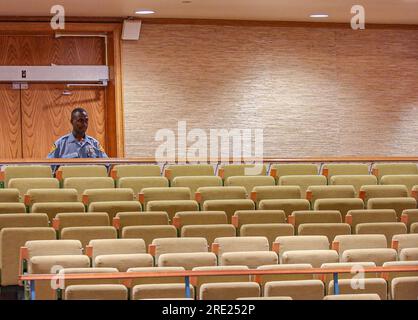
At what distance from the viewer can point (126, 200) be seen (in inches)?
253

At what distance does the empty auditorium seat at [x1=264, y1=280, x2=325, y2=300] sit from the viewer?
15.7 feet

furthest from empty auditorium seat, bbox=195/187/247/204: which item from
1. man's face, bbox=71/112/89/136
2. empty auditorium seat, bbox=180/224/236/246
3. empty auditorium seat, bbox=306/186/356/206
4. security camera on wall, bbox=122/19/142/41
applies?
security camera on wall, bbox=122/19/142/41

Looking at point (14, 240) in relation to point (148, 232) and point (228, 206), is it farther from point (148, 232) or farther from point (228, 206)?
point (228, 206)

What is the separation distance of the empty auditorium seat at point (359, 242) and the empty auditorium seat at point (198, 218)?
2.47 feet

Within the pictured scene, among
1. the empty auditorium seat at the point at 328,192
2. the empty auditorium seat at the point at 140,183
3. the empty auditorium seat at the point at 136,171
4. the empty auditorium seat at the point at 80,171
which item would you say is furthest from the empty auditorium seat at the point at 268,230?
the empty auditorium seat at the point at 80,171

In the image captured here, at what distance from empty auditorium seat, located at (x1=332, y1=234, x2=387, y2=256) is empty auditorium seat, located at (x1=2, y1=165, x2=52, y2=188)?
2.17 metres

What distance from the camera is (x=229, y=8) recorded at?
27.3 ft

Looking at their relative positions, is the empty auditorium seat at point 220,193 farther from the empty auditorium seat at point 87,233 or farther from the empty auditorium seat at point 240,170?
the empty auditorium seat at point 87,233

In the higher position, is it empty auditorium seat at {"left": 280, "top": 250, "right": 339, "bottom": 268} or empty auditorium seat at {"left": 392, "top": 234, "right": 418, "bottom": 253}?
empty auditorium seat at {"left": 392, "top": 234, "right": 418, "bottom": 253}

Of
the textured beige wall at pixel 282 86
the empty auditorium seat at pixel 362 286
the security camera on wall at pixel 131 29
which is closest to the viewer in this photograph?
the empty auditorium seat at pixel 362 286

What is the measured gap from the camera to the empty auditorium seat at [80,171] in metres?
6.87

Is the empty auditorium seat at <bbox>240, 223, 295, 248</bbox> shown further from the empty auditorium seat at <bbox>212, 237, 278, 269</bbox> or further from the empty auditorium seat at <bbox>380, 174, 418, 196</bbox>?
the empty auditorium seat at <bbox>380, 174, 418, 196</bbox>

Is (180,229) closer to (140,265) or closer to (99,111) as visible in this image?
(140,265)
